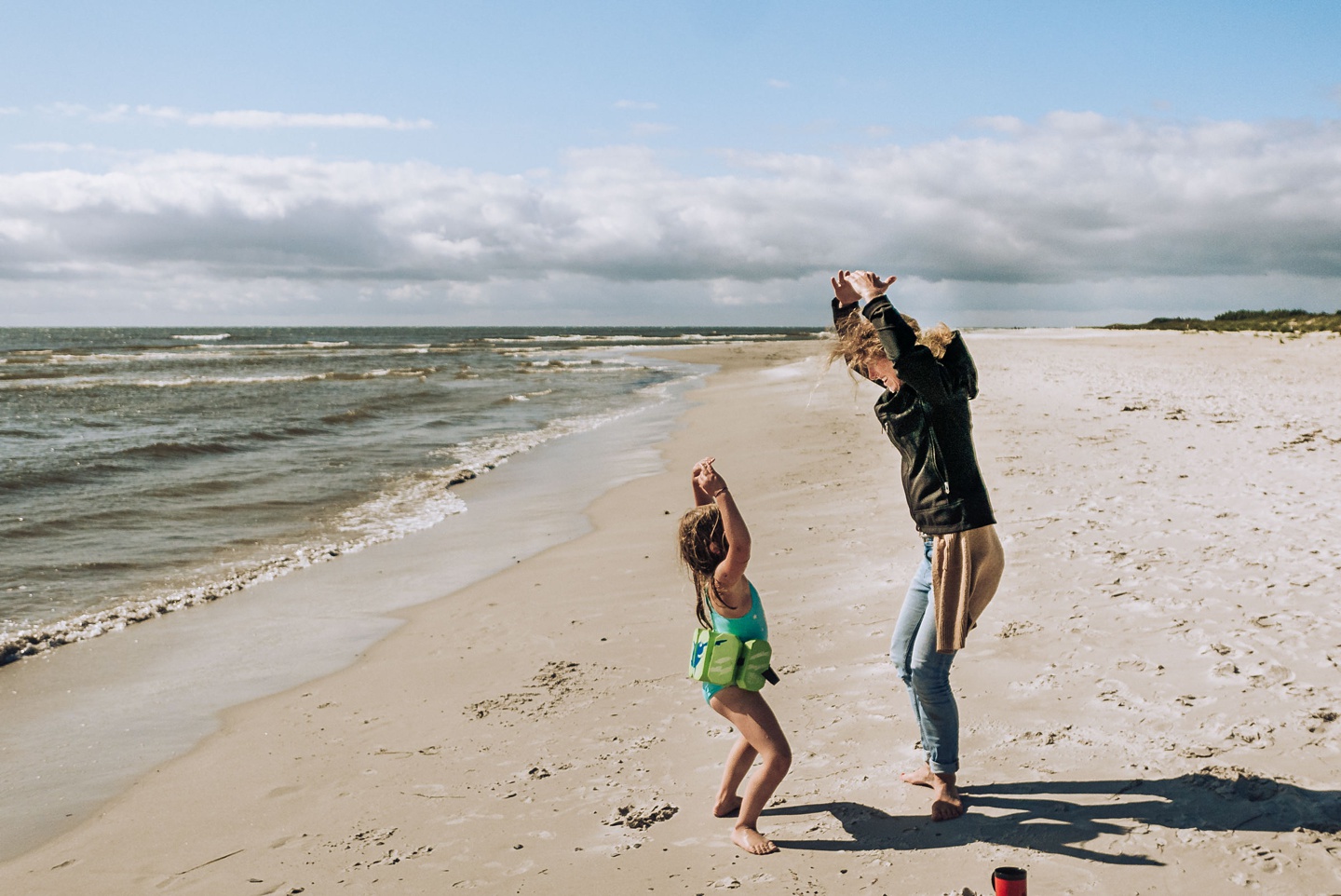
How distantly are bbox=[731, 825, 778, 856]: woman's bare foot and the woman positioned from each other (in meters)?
0.68

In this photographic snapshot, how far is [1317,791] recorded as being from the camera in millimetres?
3291

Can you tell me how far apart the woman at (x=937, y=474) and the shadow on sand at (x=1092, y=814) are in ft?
0.48

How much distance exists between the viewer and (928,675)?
3.46 meters

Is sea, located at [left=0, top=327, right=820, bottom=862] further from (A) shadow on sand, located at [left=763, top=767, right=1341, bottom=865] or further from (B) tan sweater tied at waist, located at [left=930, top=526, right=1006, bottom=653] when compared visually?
(B) tan sweater tied at waist, located at [left=930, top=526, right=1006, bottom=653]

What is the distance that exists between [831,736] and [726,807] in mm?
840

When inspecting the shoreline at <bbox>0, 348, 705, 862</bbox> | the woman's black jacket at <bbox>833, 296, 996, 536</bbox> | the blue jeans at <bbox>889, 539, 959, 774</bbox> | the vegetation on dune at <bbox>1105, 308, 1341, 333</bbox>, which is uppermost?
the vegetation on dune at <bbox>1105, 308, 1341, 333</bbox>

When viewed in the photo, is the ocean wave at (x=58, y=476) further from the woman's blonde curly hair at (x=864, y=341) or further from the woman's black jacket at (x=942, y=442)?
the woman's black jacket at (x=942, y=442)

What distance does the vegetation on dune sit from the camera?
1313 inches

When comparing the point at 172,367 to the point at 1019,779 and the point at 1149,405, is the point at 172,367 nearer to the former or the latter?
the point at 1149,405

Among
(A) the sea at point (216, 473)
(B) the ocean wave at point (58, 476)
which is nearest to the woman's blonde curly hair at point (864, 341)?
(A) the sea at point (216, 473)

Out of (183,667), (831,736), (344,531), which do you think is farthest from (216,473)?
(831,736)

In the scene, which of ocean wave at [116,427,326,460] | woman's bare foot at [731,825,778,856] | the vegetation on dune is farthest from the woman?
the vegetation on dune

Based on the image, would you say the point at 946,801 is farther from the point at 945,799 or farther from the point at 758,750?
the point at 758,750

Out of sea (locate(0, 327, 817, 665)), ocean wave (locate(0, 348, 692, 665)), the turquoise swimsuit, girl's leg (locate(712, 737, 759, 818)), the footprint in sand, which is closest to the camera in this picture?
the turquoise swimsuit
